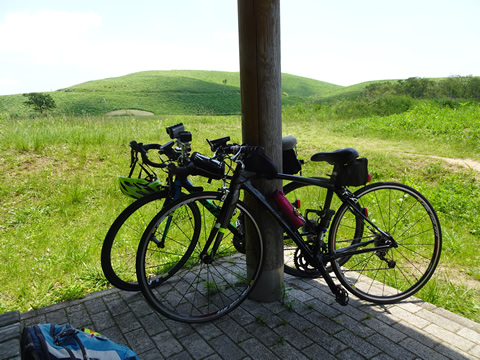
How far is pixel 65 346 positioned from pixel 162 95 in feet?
179

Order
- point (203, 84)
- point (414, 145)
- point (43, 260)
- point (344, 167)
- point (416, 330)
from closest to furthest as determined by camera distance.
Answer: point (416, 330), point (344, 167), point (43, 260), point (414, 145), point (203, 84)

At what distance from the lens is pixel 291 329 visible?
260cm

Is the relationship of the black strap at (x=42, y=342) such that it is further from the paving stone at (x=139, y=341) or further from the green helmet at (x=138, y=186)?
the green helmet at (x=138, y=186)

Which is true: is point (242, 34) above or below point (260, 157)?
above

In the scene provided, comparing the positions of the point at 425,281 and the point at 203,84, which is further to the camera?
the point at 203,84

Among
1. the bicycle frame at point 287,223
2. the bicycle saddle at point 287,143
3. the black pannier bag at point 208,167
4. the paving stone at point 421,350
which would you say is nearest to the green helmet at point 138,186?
the black pannier bag at point 208,167

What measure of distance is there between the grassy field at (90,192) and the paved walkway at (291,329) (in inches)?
14.5

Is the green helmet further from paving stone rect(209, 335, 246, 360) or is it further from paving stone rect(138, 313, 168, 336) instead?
paving stone rect(209, 335, 246, 360)

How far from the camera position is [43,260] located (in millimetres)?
4035

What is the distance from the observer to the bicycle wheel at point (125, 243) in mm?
2969

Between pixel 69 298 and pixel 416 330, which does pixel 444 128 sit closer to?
pixel 416 330

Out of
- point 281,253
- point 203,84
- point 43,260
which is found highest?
point 203,84

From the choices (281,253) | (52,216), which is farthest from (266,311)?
(52,216)

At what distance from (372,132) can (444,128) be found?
7.43 ft
